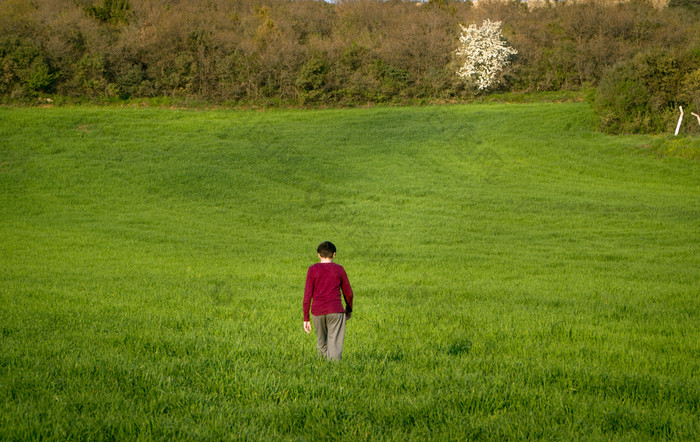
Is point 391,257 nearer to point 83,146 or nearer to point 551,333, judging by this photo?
point 551,333

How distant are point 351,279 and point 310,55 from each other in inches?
1745

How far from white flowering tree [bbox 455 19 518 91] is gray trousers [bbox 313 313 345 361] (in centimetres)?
5499

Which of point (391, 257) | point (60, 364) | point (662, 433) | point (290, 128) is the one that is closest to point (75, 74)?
point (290, 128)

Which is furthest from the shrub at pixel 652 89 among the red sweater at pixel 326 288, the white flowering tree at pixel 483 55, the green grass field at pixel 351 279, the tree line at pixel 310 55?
the red sweater at pixel 326 288

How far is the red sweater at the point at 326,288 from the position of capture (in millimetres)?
6613

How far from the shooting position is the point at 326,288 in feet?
21.7

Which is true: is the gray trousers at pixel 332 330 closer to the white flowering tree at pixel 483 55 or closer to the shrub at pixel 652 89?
the shrub at pixel 652 89

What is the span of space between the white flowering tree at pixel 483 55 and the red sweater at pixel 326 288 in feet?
180

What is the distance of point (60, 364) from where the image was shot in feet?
19.5

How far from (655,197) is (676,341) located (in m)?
23.2

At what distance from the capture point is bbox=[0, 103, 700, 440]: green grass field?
195 inches

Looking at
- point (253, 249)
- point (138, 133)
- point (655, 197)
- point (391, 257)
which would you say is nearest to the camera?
point (391, 257)

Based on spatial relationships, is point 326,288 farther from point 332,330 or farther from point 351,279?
point 351,279

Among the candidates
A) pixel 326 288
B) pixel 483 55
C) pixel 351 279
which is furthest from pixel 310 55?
pixel 326 288
